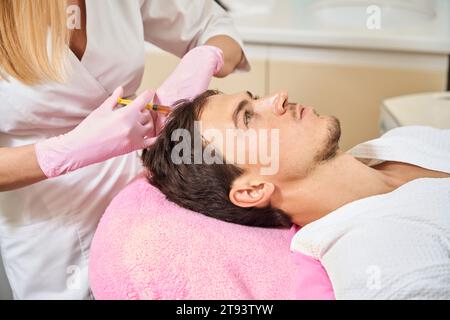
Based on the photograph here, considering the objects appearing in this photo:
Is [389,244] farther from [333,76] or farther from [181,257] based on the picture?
[333,76]

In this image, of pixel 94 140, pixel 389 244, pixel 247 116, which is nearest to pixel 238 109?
pixel 247 116

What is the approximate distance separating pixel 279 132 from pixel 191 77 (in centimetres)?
25

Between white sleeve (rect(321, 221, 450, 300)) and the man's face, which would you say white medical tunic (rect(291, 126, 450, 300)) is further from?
the man's face

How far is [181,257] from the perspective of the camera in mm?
908

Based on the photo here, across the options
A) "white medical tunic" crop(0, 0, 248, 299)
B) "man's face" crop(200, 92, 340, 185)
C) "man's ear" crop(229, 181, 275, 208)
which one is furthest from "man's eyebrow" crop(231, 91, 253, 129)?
"white medical tunic" crop(0, 0, 248, 299)

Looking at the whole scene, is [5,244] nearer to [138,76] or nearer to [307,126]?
[138,76]

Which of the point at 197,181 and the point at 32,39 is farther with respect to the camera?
the point at 197,181

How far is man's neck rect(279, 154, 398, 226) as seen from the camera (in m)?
1.00

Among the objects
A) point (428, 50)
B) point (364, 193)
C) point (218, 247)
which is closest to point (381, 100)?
point (428, 50)

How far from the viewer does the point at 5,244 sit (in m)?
1.10

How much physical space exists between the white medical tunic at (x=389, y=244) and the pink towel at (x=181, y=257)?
2.9 inches
